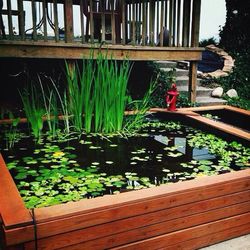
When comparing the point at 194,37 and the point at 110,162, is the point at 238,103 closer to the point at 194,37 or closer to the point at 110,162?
the point at 194,37

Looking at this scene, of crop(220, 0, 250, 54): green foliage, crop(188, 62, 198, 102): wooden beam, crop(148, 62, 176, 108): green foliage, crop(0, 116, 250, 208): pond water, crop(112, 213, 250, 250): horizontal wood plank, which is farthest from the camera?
crop(220, 0, 250, 54): green foliage

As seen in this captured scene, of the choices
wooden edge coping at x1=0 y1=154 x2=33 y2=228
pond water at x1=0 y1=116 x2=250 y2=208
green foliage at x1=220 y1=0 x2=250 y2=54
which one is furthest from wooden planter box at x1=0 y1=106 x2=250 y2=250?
green foliage at x1=220 y1=0 x2=250 y2=54

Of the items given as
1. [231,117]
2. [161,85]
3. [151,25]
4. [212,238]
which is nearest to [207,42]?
[161,85]

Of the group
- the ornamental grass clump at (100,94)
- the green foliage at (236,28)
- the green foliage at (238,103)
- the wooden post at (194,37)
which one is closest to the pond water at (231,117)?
the wooden post at (194,37)

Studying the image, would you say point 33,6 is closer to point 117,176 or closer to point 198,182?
point 117,176

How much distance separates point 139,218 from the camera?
6.17ft

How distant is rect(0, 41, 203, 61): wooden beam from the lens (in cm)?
467

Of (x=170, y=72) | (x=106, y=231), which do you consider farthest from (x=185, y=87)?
(x=106, y=231)

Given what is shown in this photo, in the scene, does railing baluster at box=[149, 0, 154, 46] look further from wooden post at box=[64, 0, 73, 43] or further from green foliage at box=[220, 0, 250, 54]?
green foliage at box=[220, 0, 250, 54]

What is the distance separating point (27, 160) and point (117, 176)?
2.82 feet

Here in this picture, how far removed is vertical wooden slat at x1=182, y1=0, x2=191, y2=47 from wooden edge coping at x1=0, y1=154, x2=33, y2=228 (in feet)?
15.4

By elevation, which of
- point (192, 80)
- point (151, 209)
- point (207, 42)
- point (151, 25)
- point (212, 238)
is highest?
point (151, 25)

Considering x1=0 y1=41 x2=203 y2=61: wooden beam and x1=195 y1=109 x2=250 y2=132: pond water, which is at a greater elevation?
x1=0 y1=41 x2=203 y2=61: wooden beam

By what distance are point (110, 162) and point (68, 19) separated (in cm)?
288
